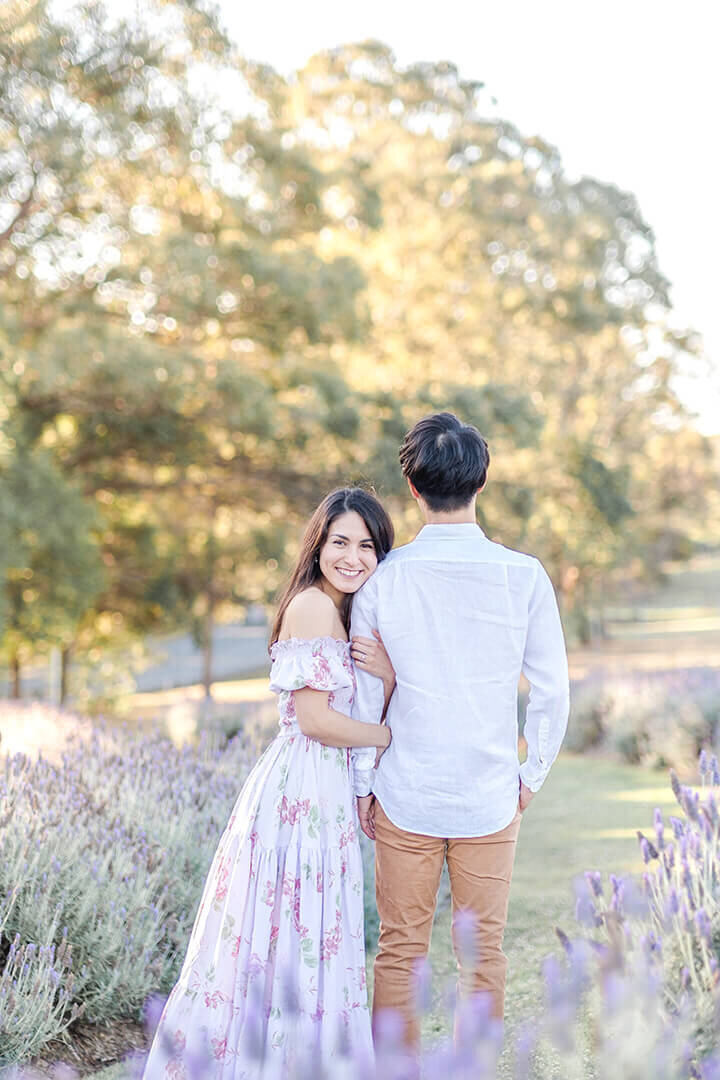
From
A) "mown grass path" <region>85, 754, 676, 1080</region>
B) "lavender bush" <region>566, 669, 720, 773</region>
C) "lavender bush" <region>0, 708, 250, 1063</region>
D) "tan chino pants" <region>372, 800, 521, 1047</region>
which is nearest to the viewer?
"tan chino pants" <region>372, 800, 521, 1047</region>

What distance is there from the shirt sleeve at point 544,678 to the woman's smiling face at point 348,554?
0.47 metres

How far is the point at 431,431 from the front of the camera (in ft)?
8.68

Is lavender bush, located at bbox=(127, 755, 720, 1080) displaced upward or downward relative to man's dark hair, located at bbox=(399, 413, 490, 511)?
downward

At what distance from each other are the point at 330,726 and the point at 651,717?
7.37m

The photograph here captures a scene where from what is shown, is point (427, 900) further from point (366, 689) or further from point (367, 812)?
point (366, 689)

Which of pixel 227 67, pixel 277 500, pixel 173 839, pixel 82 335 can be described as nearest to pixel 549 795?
pixel 173 839

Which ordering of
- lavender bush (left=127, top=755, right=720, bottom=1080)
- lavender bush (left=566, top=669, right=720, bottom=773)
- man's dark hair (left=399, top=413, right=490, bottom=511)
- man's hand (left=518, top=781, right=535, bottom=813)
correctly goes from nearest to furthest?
lavender bush (left=127, top=755, right=720, bottom=1080), man's dark hair (left=399, top=413, right=490, bottom=511), man's hand (left=518, top=781, right=535, bottom=813), lavender bush (left=566, top=669, right=720, bottom=773)

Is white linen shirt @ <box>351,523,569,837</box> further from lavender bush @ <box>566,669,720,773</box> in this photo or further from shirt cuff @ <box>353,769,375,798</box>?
lavender bush @ <box>566,669,720,773</box>

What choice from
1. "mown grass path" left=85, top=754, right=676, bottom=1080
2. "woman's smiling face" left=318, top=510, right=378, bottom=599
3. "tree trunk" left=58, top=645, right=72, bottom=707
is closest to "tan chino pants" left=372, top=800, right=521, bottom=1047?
"mown grass path" left=85, top=754, right=676, bottom=1080

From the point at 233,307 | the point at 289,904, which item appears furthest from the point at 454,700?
the point at 233,307

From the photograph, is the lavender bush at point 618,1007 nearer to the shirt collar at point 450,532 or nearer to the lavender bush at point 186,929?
the lavender bush at point 186,929

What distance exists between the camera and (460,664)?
2666 millimetres

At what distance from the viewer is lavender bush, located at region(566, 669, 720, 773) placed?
8.77 metres

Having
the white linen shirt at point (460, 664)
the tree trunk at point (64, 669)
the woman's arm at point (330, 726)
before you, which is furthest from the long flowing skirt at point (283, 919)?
the tree trunk at point (64, 669)
